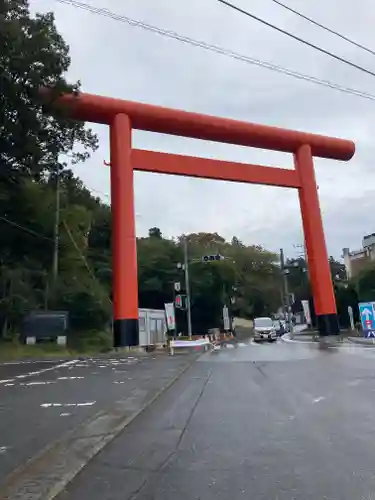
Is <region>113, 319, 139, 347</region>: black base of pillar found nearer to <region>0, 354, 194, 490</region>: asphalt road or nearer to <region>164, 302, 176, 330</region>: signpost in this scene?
<region>164, 302, 176, 330</region>: signpost

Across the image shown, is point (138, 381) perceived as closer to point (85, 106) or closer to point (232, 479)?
point (232, 479)

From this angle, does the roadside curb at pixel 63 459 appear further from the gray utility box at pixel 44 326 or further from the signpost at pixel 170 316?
the signpost at pixel 170 316

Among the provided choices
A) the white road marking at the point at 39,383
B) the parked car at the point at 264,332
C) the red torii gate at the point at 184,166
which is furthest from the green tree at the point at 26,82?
the parked car at the point at 264,332

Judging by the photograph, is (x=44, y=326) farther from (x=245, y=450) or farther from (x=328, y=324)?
(x=245, y=450)

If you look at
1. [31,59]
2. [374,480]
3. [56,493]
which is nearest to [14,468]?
[56,493]

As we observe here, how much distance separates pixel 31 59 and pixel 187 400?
1549 centimetres

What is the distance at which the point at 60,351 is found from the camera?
27.5 meters

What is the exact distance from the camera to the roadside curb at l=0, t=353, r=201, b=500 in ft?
12.7

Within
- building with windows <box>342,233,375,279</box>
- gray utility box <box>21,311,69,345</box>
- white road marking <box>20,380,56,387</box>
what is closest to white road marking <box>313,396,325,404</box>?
white road marking <box>20,380,56,387</box>

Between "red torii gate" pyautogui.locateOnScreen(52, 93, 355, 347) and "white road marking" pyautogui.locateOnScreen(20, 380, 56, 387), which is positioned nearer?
"white road marking" pyautogui.locateOnScreen(20, 380, 56, 387)

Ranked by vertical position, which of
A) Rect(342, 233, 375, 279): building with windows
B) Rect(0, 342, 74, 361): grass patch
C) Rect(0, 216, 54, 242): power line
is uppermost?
Rect(342, 233, 375, 279): building with windows

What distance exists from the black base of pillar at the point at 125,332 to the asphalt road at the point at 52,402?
27.7 feet

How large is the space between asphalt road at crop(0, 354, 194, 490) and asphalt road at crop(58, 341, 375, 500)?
723mm

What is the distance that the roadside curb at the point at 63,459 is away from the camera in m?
3.88
